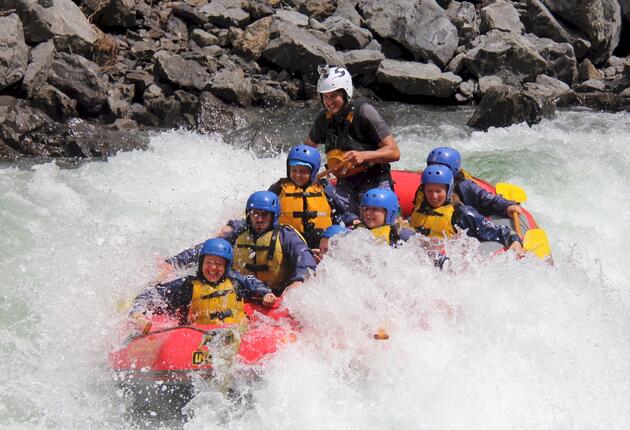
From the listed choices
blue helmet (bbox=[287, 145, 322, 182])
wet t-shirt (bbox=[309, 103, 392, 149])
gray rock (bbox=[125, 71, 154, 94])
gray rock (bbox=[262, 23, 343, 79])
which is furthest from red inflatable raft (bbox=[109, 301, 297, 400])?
gray rock (bbox=[262, 23, 343, 79])

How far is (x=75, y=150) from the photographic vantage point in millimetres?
9773

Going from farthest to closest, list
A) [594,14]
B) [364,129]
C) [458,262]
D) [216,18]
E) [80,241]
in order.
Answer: [594,14] < [216,18] < [80,241] < [364,129] < [458,262]

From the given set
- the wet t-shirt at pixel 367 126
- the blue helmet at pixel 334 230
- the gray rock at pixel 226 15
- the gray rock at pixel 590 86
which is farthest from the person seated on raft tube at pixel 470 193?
the gray rock at pixel 590 86

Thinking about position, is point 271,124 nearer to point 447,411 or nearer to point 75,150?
point 75,150

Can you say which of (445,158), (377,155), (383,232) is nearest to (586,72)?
(445,158)

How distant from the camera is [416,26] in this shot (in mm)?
14211

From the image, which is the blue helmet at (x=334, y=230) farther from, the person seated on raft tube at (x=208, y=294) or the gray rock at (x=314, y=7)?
the gray rock at (x=314, y=7)

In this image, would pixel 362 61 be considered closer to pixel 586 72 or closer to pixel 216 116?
pixel 216 116

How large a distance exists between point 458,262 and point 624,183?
5.09m

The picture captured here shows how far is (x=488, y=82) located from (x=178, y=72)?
18.9 ft

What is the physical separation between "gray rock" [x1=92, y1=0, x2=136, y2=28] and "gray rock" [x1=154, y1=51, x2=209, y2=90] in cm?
133

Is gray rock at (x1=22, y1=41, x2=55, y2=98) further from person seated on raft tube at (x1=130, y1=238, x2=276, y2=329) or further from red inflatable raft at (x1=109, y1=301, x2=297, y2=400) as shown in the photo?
red inflatable raft at (x1=109, y1=301, x2=297, y2=400)

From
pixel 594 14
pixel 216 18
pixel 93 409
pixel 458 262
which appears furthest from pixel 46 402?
pixel 594 14

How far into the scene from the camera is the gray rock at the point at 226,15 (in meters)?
13.1
